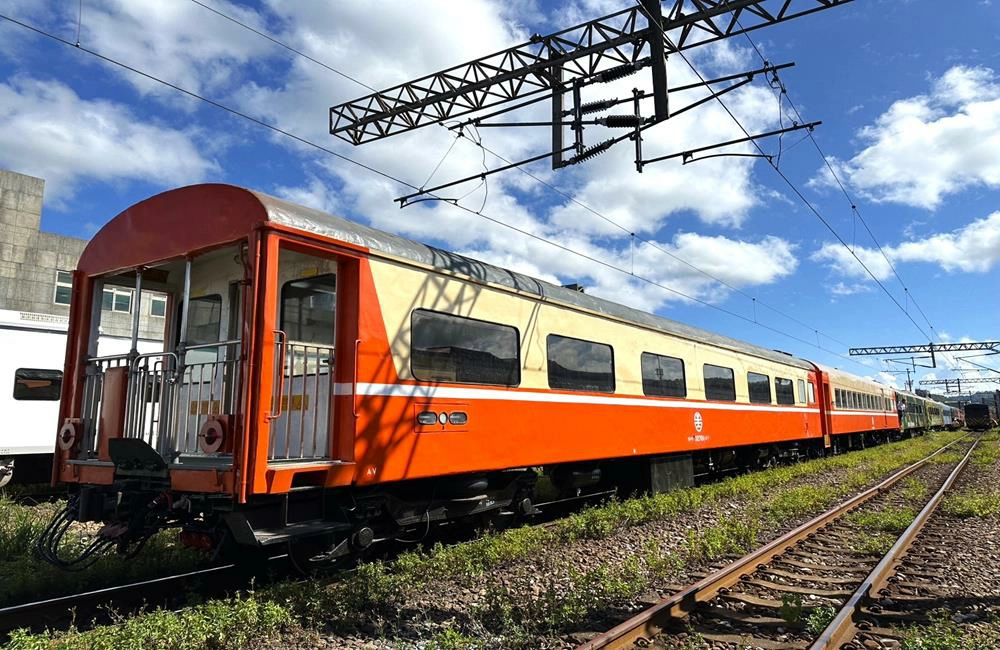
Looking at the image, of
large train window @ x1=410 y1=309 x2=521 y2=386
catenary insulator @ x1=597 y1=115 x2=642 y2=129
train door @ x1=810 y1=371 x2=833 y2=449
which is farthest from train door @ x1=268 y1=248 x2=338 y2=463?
train door @ x1=810 y1=371 x2=833 y2=449

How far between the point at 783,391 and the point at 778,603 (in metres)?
12.2

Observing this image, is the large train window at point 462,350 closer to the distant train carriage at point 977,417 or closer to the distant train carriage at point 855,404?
the distant train carriage at point 855,404

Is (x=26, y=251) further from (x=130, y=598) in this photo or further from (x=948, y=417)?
(x=948, y=417)

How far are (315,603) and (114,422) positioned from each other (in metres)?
2.60

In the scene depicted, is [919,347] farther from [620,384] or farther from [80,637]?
[80,637]

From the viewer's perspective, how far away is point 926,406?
148 feet

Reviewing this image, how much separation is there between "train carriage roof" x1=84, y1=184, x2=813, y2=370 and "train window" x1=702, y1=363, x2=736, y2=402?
6.12 meters

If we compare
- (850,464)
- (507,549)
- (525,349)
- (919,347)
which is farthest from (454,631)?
(919,347)

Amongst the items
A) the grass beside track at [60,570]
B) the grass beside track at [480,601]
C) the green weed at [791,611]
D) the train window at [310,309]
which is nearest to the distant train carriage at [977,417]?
the grass beside track at [480,601]

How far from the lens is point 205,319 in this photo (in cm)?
679

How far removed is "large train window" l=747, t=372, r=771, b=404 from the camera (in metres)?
14.3

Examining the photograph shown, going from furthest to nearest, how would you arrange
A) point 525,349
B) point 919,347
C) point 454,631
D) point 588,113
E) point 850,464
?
point 919,347 → point 850,464 → point 588,113 → point 525,349 → point 454,631

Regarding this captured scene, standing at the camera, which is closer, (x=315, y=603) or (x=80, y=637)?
(x=80, y=637)

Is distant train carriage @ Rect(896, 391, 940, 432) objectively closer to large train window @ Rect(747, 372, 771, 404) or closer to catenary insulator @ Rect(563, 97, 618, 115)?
large train window @ Rect(747, 372, 771, 404)
